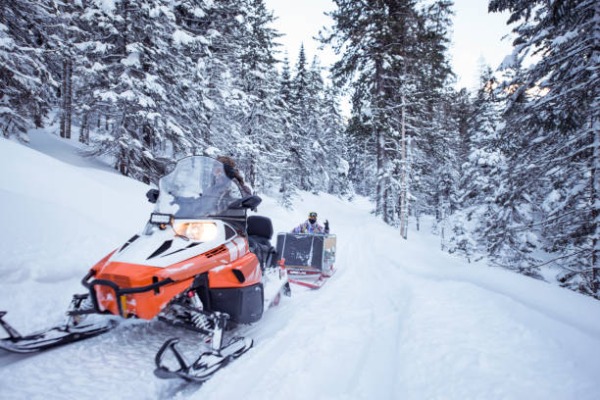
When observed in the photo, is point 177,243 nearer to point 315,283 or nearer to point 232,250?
point 232,250

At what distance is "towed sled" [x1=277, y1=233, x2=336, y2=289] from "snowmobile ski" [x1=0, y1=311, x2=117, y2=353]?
4569 mm

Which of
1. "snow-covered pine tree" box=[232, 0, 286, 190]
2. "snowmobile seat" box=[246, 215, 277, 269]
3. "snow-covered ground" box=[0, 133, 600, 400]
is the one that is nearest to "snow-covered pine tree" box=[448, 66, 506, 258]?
"snow-covered pine tree" box=[232, 0, 286, 190]

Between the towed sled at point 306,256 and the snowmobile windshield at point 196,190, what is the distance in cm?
373

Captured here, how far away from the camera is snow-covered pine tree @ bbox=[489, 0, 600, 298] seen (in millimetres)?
6133

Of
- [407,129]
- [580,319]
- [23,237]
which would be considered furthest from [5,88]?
[407,129]

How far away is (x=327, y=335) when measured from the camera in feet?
11.0

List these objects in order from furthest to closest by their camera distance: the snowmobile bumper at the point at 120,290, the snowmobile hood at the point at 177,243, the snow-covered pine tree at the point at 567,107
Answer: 1. the snow-covered pine tree at the point at 567,107
2. the snowmobile hood at the point at 177,243
3. the snowmobile bumper at the point at 120,290

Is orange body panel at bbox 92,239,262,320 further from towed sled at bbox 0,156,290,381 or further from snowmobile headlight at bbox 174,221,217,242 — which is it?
snowmobile headlight at bbox 174,221,217,242

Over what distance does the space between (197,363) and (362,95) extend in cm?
1755

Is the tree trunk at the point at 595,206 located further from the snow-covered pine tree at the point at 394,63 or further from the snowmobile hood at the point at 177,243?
the snow-covered pine tree at the point at 394,63

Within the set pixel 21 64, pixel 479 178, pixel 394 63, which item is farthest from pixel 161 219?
pixel 479 178

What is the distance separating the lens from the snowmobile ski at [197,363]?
2.41m

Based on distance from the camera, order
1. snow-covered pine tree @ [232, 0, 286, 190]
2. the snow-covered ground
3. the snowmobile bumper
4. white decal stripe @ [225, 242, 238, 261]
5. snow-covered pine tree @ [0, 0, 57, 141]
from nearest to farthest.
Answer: the snow-covered ground
the snowmobile bumper
white decal stripe @ [225, 242, 238, 261]
snow-covered pine tree @ [0, 0, 57, 141]
snow-covered pine tree @ [232, 0, 286, 190]

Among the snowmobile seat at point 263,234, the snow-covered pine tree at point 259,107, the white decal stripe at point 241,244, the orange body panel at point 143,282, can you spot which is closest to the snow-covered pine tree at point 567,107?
the snowmobile seat at point 263,234
